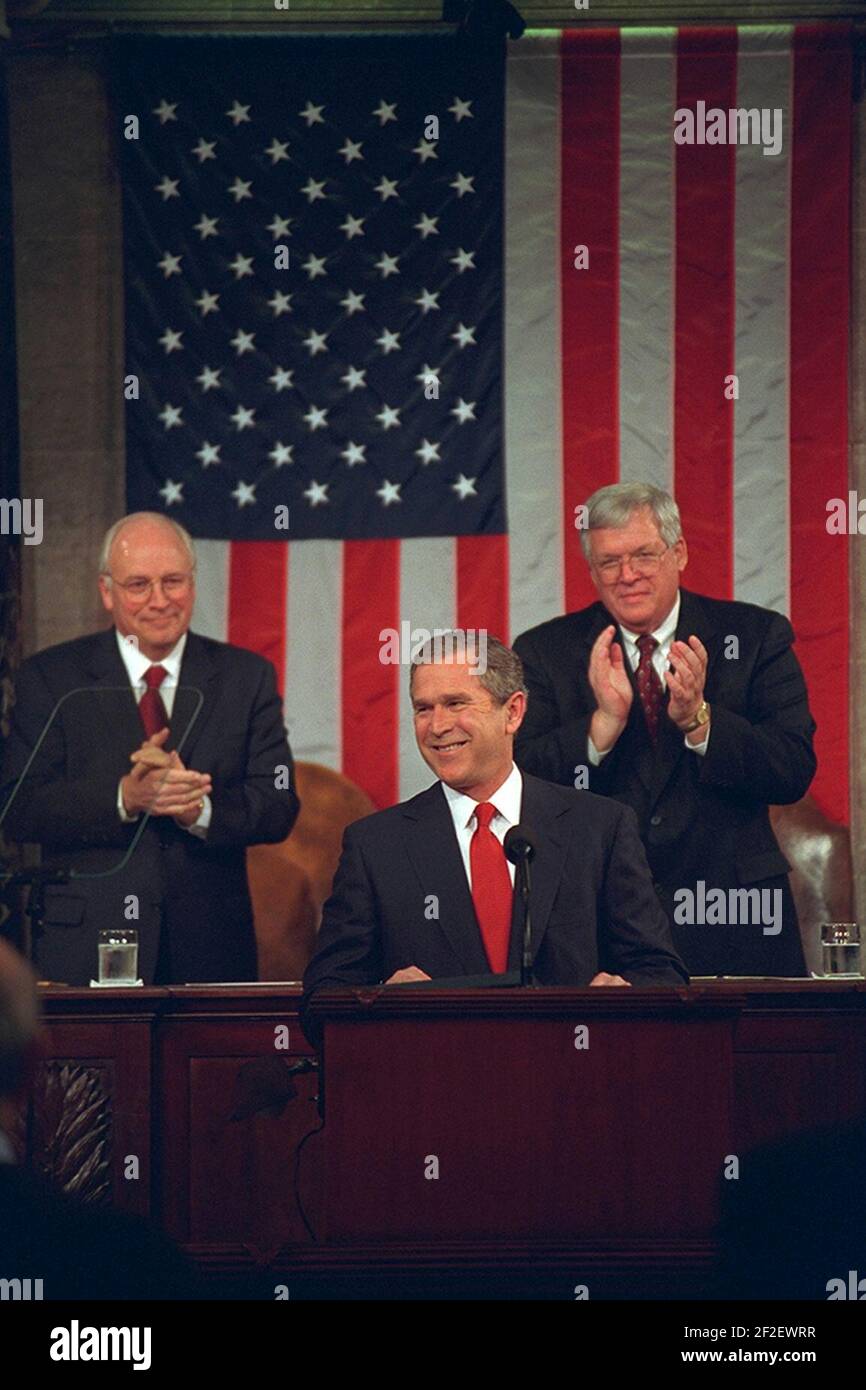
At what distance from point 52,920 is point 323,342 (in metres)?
3.21

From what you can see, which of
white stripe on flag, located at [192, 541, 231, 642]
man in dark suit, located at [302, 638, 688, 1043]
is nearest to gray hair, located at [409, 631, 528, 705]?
man in dark suit, located at [302, 638, 688, 1043]

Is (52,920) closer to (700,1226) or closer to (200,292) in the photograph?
(700,1226)

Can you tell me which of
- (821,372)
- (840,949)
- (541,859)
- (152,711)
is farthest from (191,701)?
(821,372)

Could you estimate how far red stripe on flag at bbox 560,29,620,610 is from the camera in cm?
884

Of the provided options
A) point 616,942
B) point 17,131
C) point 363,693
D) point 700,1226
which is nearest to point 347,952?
point 616,942

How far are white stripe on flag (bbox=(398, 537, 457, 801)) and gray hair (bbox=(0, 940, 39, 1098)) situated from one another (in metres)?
6.39

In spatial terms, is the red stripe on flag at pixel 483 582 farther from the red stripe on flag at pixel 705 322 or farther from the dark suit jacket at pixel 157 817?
the dark suit jacket at pixel 157 817

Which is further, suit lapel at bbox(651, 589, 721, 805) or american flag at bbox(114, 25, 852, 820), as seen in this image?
american flag at bbox(114, 25, 852, 820)

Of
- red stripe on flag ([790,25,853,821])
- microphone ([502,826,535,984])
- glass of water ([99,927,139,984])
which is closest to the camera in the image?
microphone ([502,826,535,984])

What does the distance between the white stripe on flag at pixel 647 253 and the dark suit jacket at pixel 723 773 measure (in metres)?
2.26

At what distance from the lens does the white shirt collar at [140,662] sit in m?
6.65

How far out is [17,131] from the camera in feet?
29.8

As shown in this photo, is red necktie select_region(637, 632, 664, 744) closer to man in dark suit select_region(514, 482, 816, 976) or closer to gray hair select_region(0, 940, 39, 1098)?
man in dark suit select_region(514, 482, 816, 976)

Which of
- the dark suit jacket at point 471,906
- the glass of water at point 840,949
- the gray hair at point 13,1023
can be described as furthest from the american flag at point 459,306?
the gray hair at point 13,1023
